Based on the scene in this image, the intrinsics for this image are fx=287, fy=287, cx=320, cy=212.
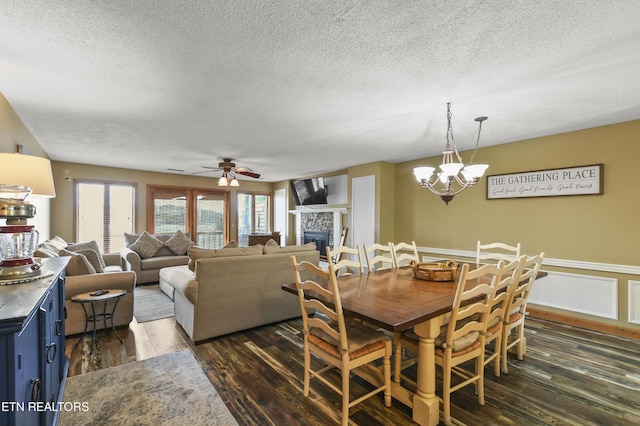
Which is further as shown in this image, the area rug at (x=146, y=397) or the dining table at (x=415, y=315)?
the area rug at (x=146, y=397)

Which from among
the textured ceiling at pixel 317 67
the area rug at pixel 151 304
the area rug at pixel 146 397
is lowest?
the area rug at pixel 146 397

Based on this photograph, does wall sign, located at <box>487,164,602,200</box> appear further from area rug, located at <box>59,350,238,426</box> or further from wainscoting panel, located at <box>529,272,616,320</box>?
area rug, located at <box>59,350,238,426</box>

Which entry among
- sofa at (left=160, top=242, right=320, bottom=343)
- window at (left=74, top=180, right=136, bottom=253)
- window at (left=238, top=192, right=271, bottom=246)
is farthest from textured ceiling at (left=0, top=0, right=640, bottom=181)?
window at (left=238, top=192, right=271, bottom=246)

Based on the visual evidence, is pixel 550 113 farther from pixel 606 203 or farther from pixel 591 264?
pixel 591 264

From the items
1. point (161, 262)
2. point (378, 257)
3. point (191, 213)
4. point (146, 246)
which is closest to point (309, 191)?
point (191, 213)

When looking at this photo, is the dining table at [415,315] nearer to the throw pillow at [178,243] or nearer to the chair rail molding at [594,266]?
the chair rail molding at [594,266]

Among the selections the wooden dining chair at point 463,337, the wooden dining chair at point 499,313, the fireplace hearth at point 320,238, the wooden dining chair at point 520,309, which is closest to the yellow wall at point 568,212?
the wooden dining chair at point 520,309

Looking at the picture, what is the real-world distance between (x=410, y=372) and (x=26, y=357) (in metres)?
2.46

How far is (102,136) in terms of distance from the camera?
3914 mm

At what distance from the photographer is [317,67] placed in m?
2.12

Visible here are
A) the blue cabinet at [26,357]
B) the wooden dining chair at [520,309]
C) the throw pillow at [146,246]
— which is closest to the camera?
the blue cabinet at [26,357]

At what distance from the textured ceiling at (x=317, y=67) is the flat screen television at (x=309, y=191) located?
3230mm

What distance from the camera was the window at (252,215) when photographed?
27.9 feet

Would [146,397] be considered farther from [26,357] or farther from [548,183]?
[548,183]
